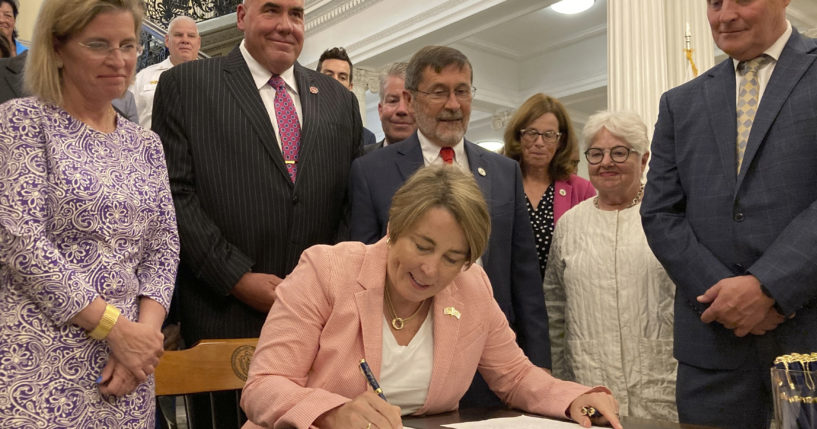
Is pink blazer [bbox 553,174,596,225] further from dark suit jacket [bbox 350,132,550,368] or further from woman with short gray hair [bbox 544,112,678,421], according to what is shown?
dark suit jacket [bbox 350,132,550,368]

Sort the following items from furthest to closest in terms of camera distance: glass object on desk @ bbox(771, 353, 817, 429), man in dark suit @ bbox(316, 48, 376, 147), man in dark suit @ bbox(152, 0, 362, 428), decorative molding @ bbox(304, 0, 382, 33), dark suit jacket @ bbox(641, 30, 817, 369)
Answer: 1. decorative molding @ bbox(304, 0, 382, 33)
2. man in dark suit @ bbox(316, 48, 376, 147)
3. man in dark suit @ bbox(152, 0, 362, 428)
4. dark suit jacket @ bbox(641, 30, 817, 369)
5. glass object on desk @ bbox(771, 353, 817, 429)

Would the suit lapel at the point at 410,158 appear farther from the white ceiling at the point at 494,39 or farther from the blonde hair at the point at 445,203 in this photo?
the white ceiling at the point at 494,39

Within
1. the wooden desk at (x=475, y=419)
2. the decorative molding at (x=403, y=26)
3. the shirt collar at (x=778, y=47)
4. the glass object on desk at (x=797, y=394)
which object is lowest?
the wooden desk at (x=475, y=419)

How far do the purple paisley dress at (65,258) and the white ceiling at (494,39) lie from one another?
6.76 meters

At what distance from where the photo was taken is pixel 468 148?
2777 mm

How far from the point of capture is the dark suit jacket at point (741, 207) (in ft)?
7.01

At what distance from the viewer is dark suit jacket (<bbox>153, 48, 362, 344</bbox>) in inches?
97.2

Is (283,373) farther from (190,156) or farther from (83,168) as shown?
(190,156)

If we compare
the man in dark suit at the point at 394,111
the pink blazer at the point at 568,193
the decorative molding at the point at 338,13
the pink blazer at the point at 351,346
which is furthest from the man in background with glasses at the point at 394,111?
the decorative molding at the point at 338,13


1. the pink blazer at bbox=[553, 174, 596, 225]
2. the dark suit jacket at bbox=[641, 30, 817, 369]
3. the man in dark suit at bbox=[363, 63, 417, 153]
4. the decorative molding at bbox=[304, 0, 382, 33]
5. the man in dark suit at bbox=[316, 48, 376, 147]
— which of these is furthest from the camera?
the decorative molding at bbox=[304, 0, 382, 33]

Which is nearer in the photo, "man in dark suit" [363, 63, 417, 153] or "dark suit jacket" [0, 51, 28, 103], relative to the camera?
"dark suit jacket" [0, 51, 28, 103]

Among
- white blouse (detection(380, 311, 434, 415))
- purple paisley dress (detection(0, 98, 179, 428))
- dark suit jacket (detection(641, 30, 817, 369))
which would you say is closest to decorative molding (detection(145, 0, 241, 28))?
purple paisley dress (detection(0, 98, 179, 428))

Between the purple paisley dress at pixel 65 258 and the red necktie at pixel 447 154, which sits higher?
the red necktie at pixel 447 154

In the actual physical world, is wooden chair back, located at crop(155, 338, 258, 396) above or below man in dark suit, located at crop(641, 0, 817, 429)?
below
